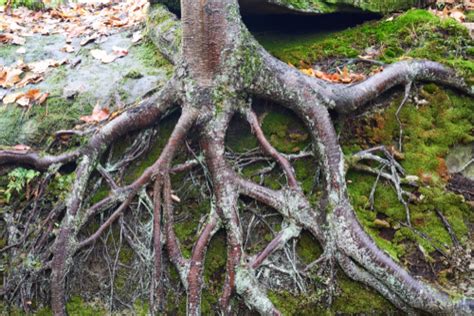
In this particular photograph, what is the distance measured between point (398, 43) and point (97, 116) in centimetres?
324

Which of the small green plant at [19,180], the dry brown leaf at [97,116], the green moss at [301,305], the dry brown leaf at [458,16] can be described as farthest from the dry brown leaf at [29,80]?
the dry brown leaf at [458,16]

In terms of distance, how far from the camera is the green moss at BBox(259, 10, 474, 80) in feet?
14.2

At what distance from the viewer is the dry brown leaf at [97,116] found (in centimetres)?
418

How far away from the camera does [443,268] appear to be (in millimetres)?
3205

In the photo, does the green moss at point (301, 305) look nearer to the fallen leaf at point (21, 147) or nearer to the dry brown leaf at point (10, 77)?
the fallen leaf at point (21, 147)

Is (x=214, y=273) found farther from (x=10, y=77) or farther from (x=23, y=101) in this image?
Answer: (x=10, y=77)

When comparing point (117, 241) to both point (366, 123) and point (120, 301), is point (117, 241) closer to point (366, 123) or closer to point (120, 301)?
point (120, 301)

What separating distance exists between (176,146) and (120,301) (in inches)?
52.4

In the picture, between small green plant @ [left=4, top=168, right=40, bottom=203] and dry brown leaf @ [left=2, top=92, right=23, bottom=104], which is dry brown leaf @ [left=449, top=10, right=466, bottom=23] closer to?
small green plant @ [left=4, top=168, right=40, bottom=203]

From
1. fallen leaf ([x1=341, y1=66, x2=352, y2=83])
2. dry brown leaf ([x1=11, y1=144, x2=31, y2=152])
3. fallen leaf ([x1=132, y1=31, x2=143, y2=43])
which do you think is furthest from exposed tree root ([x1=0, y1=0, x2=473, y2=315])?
fallen leaf ([x1=132, y1=31, x2=143, y2=43])

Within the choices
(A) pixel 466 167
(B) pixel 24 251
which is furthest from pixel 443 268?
(B) pixel 24 251

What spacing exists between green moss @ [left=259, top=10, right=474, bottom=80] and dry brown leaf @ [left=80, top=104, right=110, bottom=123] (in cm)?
194

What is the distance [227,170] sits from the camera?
3572 millimetres

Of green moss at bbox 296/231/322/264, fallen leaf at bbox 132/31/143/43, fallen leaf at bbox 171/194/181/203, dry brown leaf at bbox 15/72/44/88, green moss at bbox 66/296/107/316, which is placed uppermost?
fallen leaf at bbox 132/31/143/43
